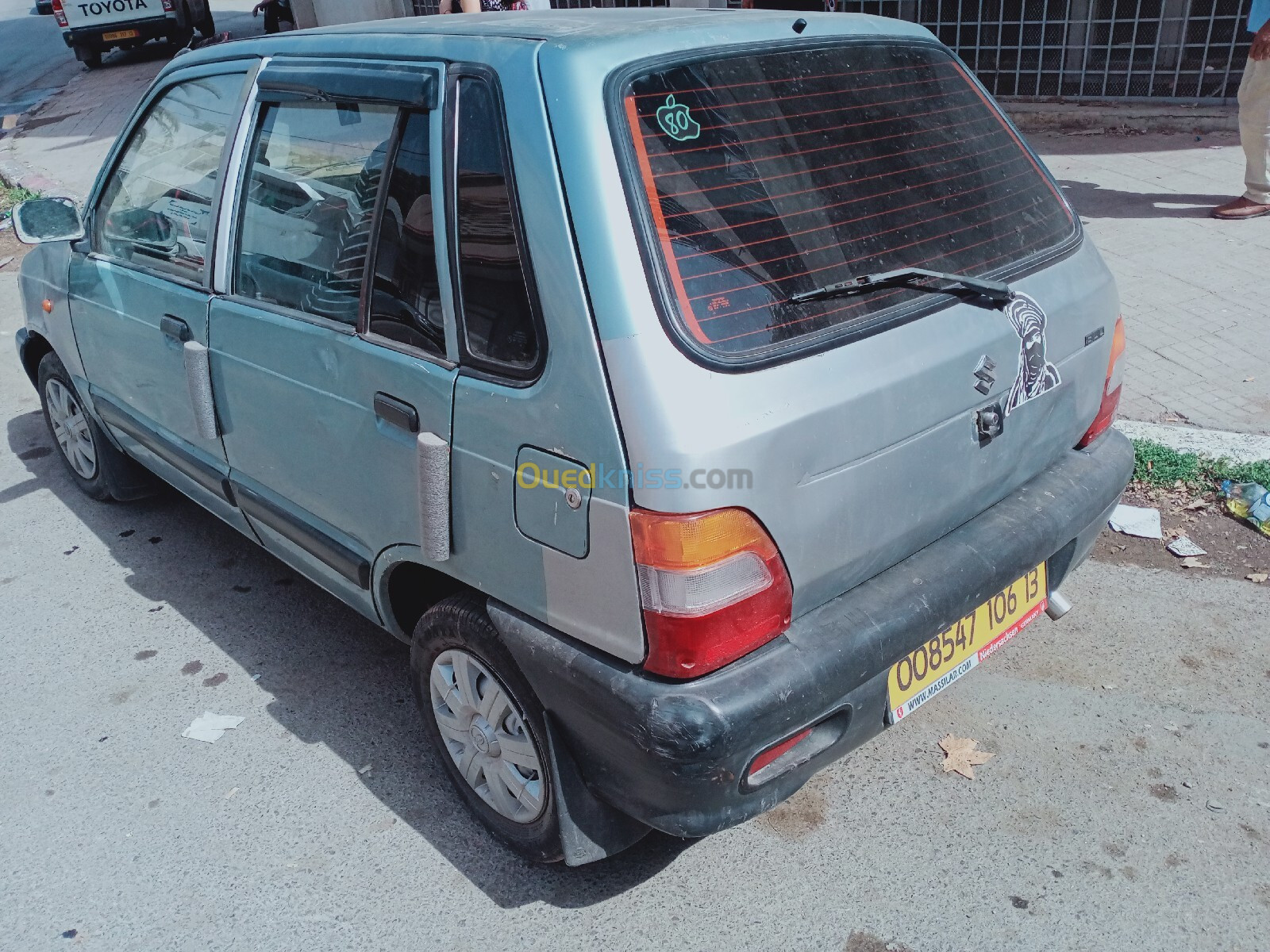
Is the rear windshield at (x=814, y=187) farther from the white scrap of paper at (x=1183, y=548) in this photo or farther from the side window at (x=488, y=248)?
the white scrap of paper at (x=1183, y=548)

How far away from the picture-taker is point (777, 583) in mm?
2207

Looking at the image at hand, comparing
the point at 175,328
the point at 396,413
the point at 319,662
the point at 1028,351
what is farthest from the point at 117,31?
the point at 1028,351

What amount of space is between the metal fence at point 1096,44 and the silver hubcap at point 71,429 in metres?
5.81

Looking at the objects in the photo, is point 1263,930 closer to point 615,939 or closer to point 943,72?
point 615,939

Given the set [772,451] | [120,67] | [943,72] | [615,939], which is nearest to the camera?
[772,451]

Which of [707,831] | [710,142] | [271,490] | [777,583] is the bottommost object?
[707,831]

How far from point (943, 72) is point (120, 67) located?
17276mm

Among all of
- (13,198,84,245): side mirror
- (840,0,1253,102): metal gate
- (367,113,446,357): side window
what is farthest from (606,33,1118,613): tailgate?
(840,0,1253,102): metal gate

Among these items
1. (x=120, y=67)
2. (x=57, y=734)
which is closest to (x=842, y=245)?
(x=57, y=734)

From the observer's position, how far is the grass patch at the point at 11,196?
31.9 feet

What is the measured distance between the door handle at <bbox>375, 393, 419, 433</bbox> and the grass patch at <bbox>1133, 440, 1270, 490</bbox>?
116 inches

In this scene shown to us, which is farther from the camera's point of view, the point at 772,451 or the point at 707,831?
the point at 707,831

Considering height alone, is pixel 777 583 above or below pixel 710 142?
below

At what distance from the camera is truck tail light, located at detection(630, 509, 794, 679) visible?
209cm
